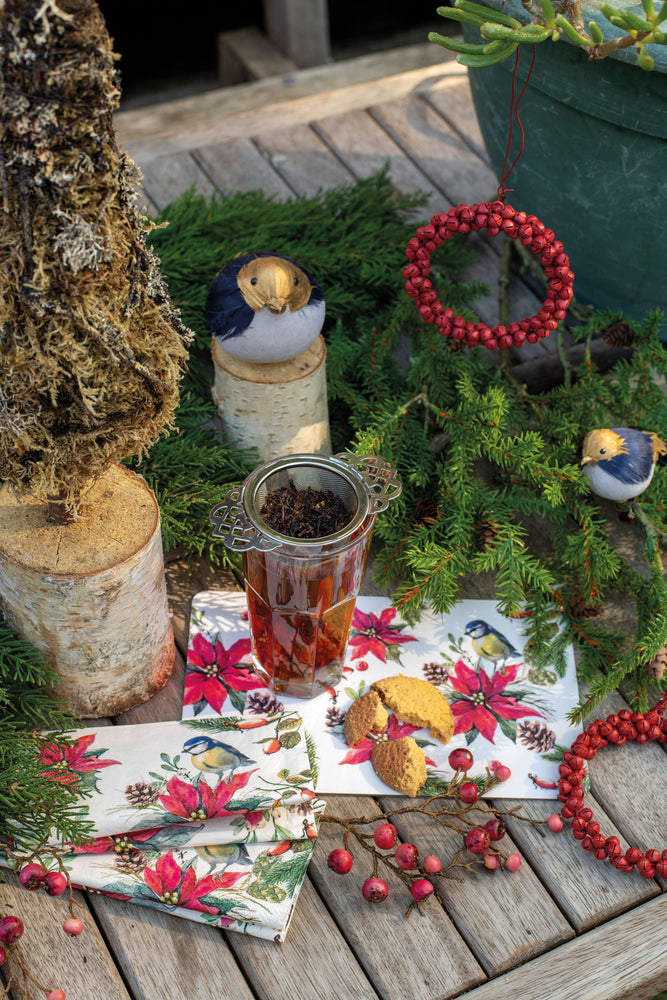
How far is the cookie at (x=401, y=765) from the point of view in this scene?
1.08m

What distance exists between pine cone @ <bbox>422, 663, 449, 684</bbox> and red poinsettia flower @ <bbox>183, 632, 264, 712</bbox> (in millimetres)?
212

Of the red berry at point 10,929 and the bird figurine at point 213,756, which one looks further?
the bird figurine at point 213,756

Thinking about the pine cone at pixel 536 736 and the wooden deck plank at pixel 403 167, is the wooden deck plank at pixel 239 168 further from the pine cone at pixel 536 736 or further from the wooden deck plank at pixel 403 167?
the pine cone at pixel 536 736

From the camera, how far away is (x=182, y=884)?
0.99 m

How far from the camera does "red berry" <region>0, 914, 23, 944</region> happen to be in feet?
3.10

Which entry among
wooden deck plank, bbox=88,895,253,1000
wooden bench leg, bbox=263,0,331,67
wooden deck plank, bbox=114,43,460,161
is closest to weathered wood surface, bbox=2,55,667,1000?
wooden deck plank, bbox=88,895,253,1000

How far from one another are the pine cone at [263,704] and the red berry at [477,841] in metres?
0.27

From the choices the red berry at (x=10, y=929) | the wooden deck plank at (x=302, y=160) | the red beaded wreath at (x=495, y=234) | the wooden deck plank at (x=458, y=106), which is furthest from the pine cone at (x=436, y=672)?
the wooden deck plank at (x=458, y=106)

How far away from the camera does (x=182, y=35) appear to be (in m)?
3.75

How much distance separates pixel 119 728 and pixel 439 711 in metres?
0.38

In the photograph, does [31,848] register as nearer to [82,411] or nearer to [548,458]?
[82,411]

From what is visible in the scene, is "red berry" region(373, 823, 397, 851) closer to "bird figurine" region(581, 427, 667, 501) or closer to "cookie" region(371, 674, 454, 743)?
"cookie" region(371, 674, 454, 743)

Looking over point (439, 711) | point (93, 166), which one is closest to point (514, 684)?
point (439, 711)

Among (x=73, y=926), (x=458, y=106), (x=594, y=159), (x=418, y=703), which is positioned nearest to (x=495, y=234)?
(x=594, y=159)
